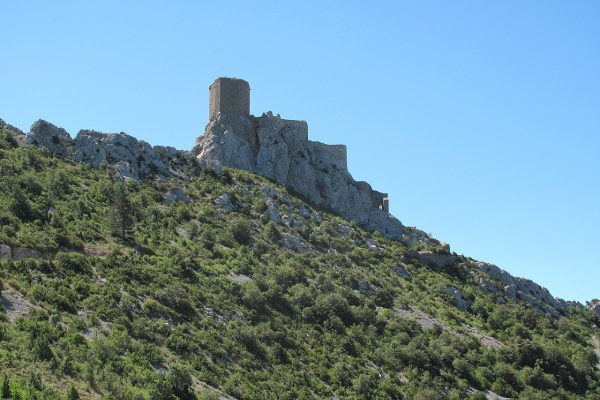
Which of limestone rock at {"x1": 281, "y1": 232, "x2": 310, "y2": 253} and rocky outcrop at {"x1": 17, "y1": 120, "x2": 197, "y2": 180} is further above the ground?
rocky outcrop at {"x1": 17, "y1": 120, "x2": 197, "y2": 180}

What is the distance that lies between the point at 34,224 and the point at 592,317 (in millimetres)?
62708

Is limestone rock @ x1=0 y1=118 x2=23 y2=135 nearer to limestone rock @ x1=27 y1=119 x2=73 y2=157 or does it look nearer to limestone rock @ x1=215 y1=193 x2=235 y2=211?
limestone rock @ x1=27 y1=119 x2=73 y2=157

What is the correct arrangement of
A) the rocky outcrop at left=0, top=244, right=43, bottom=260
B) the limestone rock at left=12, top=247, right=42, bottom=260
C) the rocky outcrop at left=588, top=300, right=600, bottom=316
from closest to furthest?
the rocky outcrop at left=0, top=244, right=43, bottom=260
the limestone rock at left=12, top=247, right=42, bottom=260
the rocky outcrop at left=588, top=300, right=600, bottom=316

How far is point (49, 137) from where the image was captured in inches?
3027

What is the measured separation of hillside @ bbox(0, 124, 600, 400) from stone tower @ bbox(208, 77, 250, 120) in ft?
29.3

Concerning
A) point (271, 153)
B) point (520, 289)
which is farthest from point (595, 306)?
point (271, 153)

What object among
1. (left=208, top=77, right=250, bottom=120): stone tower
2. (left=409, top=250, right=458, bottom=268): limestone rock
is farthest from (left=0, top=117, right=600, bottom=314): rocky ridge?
(left=208, top=77, right=250, bottom=120): stone tower

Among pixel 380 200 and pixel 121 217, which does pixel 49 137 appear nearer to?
pixel 121 217

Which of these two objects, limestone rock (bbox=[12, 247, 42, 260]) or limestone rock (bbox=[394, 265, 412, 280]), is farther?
limestone rock (bbox=[394, 265, 412, 280])

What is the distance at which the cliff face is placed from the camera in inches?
3531

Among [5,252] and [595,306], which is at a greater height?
[595,306]

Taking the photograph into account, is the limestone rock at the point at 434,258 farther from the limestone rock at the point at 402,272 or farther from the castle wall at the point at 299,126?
the castle wall at the point at 299,126

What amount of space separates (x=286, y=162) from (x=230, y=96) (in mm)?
10699

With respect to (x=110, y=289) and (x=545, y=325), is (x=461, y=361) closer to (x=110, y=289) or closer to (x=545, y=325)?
(x=545, y=325)
